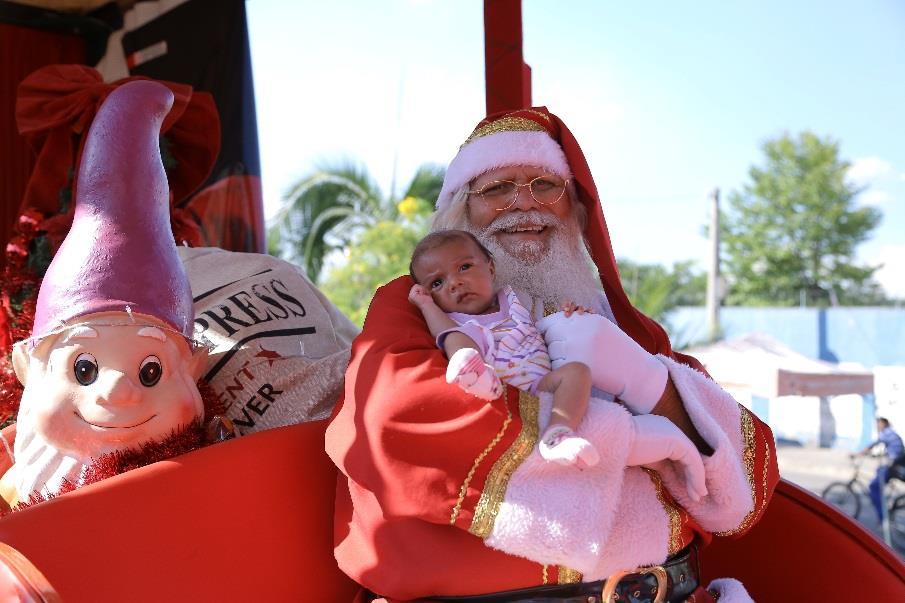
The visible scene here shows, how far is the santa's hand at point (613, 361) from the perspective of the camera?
1.66 metres

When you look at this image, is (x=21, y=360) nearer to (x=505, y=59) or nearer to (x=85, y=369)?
(x=85, y=369)

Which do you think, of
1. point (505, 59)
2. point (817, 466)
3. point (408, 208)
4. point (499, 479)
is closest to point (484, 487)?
point (499, 479)

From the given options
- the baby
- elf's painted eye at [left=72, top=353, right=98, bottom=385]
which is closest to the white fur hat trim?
the baby

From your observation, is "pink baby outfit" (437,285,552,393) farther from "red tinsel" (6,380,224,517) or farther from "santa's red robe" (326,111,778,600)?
"red tinsel" (6,380,224,517)

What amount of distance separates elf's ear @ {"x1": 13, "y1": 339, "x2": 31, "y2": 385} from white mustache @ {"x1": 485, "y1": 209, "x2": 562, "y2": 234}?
1165 mm

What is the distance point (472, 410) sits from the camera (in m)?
1.51

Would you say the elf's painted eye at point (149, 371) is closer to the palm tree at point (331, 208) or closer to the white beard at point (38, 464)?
the white beard at point (38, 464)

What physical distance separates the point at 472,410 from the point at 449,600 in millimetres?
394

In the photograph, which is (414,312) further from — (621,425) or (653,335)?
(653,335)

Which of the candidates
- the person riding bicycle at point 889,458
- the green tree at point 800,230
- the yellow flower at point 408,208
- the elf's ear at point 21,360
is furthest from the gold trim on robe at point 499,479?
the green tree at point 800,230

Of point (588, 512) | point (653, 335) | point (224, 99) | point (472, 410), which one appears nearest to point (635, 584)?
point (588, 512)

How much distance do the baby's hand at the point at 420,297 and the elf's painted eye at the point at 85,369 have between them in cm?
70

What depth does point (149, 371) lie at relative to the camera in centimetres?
184

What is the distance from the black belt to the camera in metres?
1.57
